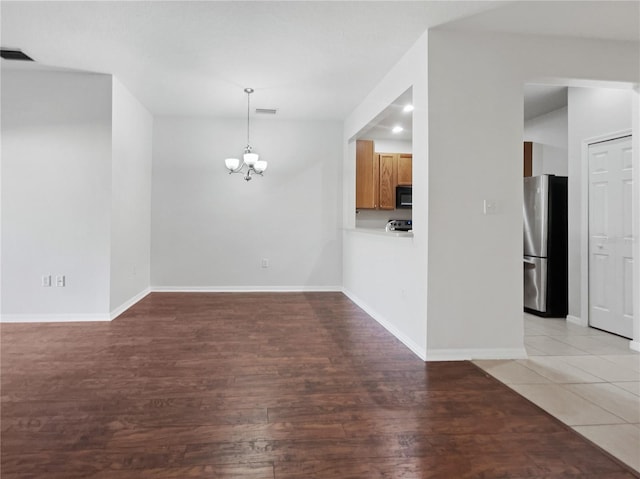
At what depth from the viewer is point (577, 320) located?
14.4ft

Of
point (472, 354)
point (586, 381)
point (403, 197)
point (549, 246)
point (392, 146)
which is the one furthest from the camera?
point (392, 146)

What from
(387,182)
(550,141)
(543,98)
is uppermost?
(543,98)

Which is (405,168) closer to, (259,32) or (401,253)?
(401,253)

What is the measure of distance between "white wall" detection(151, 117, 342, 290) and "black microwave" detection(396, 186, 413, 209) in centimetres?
102

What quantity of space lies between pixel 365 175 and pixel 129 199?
339 cm

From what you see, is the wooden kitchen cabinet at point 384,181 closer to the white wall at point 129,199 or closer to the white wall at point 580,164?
the white wall at point 580,164

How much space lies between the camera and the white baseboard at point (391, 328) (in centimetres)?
326

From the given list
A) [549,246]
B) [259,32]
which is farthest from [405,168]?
[259,32]

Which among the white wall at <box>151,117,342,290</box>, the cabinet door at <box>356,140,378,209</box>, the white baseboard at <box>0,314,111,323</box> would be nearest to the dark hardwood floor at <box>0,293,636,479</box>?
the white baseboard at <box>0,314,111,323</box>

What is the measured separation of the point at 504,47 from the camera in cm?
320

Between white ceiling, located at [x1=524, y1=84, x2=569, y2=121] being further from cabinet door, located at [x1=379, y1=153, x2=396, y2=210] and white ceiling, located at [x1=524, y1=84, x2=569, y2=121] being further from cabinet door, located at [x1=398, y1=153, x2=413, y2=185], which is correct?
cabinet door, located at [x1=379, y1=153, x2=396, y2=210]

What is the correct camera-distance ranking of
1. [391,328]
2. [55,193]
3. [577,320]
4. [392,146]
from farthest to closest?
1. [392,146]
2. [577,320]
3. [55,193]
4. [391,328]

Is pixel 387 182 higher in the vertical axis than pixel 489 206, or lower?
higher

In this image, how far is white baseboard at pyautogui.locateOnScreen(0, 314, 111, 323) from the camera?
13.9ft
